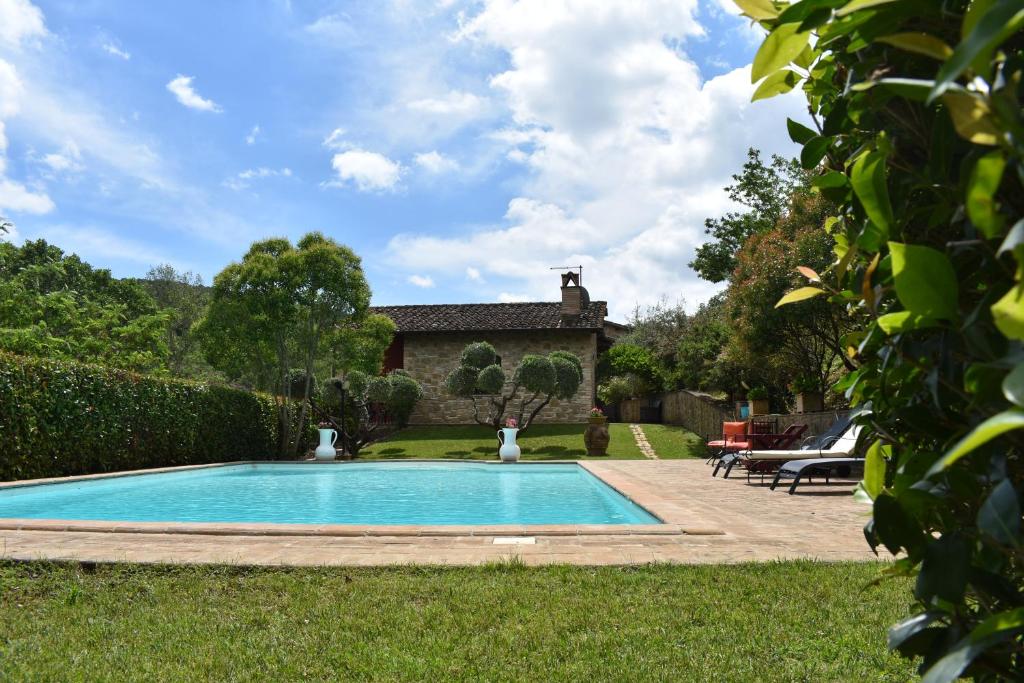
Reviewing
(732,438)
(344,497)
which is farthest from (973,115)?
(732,438)

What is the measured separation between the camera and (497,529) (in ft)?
20.5

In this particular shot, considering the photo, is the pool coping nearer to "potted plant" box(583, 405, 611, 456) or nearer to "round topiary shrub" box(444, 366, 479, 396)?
"potted plant" box(583, 405, 611, 456)

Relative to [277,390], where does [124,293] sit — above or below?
above

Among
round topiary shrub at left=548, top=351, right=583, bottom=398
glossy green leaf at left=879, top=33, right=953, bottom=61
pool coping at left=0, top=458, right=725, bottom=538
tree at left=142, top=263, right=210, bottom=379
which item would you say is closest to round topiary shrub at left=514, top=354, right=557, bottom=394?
round topiary shrub at left=548, top=351, right=583, bottom=398

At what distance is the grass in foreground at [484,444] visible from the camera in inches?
804

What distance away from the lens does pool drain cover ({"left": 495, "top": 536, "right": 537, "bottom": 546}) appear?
570cm

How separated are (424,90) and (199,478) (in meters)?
9.73

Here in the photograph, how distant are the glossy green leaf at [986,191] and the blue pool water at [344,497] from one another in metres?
6.98

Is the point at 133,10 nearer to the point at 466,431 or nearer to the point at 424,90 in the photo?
the point at 424,90

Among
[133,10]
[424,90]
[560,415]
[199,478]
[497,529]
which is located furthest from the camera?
[560,415]

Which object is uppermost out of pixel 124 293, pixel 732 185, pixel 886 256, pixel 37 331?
pixel 732 185

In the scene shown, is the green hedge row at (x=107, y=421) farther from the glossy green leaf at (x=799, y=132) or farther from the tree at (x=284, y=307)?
the glossy green leaf at (x=799, y=132)

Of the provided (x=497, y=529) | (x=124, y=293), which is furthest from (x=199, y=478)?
(x=124, y=293)

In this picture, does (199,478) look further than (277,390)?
No
